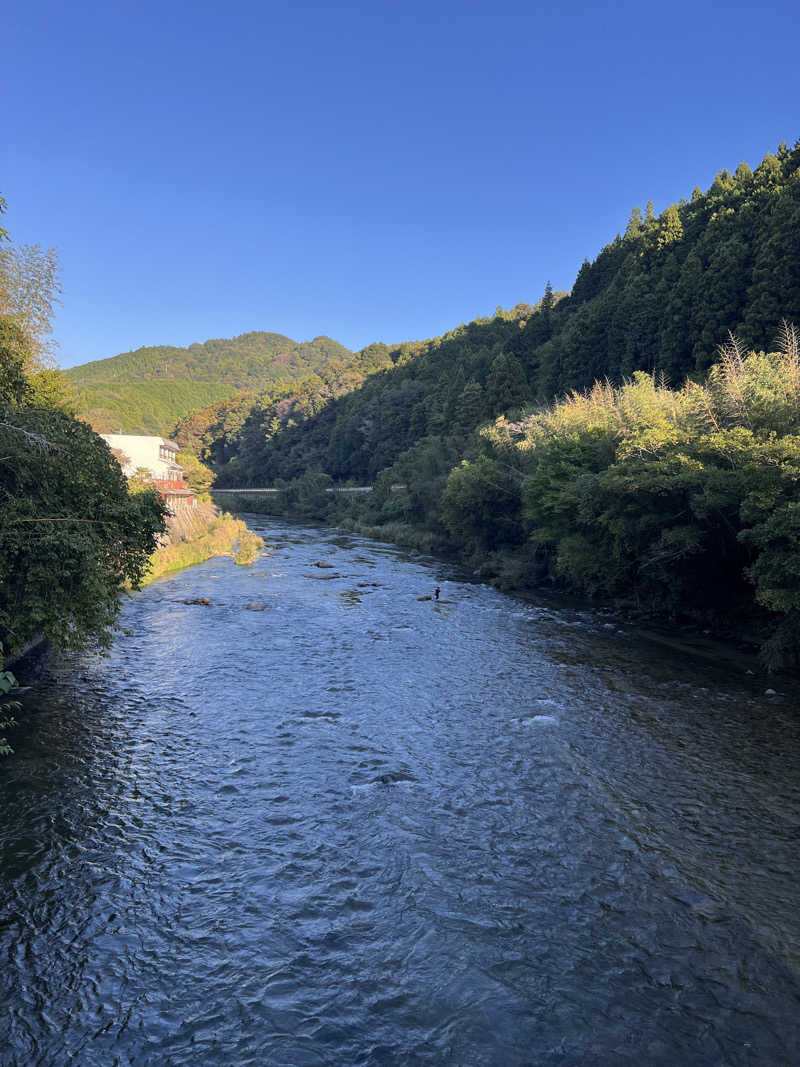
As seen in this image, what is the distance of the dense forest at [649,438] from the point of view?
22125 millimetres

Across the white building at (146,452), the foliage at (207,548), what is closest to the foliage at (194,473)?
the white building at (146,452)

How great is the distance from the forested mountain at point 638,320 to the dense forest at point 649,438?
193 mm

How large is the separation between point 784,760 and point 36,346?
3279cm

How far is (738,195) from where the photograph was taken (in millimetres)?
54406

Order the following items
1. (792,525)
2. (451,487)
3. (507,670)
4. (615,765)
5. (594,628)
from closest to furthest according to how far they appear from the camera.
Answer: (615,765), (792,525), (507,670), (594,628), (451,487)

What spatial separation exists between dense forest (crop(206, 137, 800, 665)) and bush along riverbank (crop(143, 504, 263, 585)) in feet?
48.0

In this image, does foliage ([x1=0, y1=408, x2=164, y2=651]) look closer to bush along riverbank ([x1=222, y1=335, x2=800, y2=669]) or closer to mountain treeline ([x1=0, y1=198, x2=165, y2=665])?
mountain treeline ([x1=0, y1=198, x2=165, y2=665])

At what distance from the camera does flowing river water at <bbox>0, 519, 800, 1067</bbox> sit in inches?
288

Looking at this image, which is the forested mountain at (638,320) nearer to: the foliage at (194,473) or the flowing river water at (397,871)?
the foliage at (194,473)

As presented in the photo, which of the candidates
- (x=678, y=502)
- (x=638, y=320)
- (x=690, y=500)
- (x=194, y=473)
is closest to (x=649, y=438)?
(x=678, y=502)

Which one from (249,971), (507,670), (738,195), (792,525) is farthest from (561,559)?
(738,195)

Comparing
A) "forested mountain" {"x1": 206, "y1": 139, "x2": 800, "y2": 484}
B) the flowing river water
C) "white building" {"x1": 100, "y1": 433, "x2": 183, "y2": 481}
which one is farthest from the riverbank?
"white building" {"x1": 100, "y1": 433, "x2": 183, "y2": 481}

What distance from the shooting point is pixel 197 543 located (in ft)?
152

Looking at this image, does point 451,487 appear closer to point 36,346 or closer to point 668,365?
point 668,365
